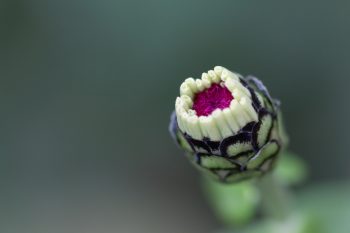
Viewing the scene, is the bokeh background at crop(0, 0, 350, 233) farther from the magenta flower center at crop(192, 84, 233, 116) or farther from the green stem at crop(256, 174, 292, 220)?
the magenta flower center at crop(192, 84, 233, 116)

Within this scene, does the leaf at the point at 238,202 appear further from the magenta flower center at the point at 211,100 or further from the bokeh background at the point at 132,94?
the bokeh background at the point at 132,94

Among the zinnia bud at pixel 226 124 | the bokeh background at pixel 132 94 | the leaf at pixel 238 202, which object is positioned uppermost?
the bokeh background at pixel 132 94

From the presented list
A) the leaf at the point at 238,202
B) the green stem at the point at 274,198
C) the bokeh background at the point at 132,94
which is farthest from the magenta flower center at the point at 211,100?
the bokeh background at the point at 132,94

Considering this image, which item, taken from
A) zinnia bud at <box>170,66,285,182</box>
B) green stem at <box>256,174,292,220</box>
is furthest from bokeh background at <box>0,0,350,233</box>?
zinnia bud at <box>170,66,285,182</box>

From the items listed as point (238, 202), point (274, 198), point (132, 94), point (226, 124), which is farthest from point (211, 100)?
point (132, 94)

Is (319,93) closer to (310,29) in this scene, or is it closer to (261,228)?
(310,29)

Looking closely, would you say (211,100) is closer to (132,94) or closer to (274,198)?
(274,198)
